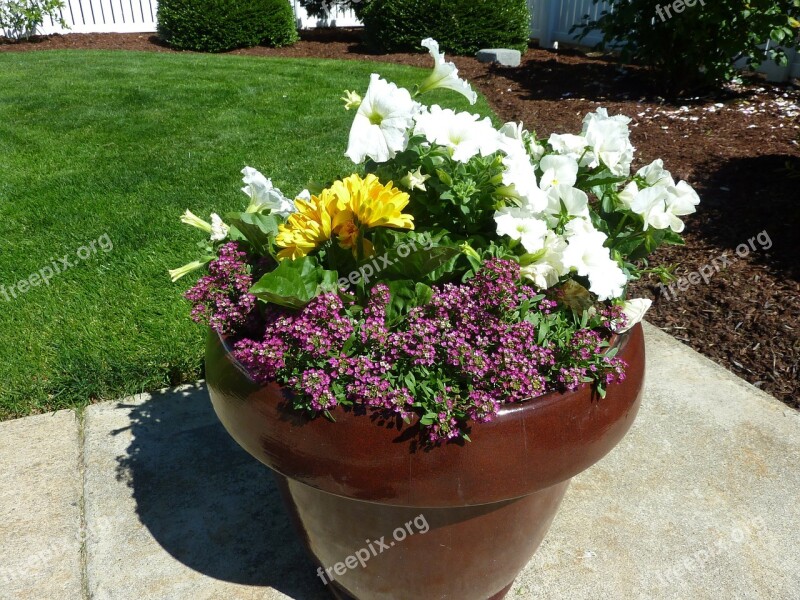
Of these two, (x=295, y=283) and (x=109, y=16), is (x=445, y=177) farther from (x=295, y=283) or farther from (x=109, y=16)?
(x=109, y=16)

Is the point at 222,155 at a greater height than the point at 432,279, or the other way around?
the point at 432,279

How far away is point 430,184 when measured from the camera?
5.81 ft

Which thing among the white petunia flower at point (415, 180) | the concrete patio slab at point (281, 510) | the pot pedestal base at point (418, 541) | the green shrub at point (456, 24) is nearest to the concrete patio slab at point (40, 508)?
the concrete patio slab at point (281, 510)

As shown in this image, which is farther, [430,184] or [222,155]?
[222,155]

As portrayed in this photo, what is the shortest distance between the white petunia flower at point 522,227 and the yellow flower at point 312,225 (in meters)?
0.38

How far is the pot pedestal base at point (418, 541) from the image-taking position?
174 cm

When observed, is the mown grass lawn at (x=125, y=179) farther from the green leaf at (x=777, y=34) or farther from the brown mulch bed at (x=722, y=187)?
the green leaf at (x=777, y=34)

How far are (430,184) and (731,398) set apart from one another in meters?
1.97

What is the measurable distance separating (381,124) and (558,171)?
445 mm

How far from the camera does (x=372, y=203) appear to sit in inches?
62.1

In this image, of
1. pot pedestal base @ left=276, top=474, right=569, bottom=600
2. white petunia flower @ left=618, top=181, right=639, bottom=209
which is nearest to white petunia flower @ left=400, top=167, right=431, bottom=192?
white petunia flower @ left=618, top=181, right=639, bottom=209

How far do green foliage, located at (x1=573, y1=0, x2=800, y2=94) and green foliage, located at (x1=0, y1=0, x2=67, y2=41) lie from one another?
848 cm

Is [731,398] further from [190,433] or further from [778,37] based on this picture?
[778,37]

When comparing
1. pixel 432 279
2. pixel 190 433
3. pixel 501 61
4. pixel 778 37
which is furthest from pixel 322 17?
pixel 432 279
